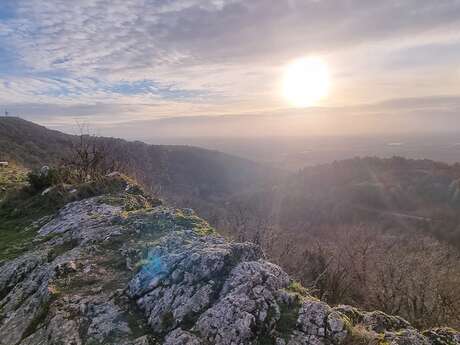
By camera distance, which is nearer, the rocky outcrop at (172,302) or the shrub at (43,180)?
the rocky outcrop at (172,302)

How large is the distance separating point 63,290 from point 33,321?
593 millimetres

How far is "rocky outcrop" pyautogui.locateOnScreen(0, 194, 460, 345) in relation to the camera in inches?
173

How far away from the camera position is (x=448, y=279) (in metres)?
21.3

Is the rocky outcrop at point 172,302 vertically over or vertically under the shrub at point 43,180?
under

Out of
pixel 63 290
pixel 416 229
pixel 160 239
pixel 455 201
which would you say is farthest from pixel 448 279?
pixel 455 201

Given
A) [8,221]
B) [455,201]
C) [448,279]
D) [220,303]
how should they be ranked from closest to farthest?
1. [220,303]
2. [8,221]
3. [448,279]
4. [455,201]

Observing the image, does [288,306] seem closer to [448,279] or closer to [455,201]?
[448,279]

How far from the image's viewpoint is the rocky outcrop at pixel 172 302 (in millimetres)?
4406

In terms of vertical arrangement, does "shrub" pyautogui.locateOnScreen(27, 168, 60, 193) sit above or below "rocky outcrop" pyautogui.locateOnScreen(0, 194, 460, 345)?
above

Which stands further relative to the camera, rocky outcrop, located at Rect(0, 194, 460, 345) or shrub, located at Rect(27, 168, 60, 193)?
shrub, located at Rect(27, 168, 60, 193)

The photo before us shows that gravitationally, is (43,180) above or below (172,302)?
above

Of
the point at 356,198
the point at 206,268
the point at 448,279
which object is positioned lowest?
the point at 356,198

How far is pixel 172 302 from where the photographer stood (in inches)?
198

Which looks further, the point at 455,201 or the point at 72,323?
the point at 455,201
